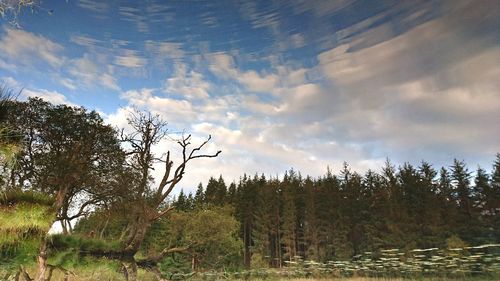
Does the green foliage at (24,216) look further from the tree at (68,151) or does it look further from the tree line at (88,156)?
the tree at (68,151)

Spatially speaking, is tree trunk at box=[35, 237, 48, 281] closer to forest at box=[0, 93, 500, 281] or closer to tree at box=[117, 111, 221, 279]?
forest at box=[0, 93, 500, 281]

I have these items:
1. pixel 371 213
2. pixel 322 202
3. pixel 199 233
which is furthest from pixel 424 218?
pixel 199 233

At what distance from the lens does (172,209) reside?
1145 cm

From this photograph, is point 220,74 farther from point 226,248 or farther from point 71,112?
point 226,248

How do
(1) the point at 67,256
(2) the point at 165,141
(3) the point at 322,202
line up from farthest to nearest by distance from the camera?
(3) the point at 322,202 < (2) the point at 165,141 < (1) the point at 67,256

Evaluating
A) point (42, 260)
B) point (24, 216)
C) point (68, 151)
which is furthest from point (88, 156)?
point (24, 216)

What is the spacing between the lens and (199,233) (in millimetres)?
27422

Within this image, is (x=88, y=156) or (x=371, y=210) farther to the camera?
(x=371, y=210)

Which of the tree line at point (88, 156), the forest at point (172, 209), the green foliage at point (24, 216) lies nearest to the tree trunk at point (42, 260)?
the forest at point (172, 209)

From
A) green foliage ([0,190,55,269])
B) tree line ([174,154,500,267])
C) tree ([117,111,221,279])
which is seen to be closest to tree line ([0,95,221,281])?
tree ([117,111,221,279])

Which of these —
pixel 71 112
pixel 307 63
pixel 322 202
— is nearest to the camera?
pixel 307 63

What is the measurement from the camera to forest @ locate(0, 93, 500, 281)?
6.93m

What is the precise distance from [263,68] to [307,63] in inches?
70.2

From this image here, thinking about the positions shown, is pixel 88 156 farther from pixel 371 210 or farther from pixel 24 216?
pixel 371 210
